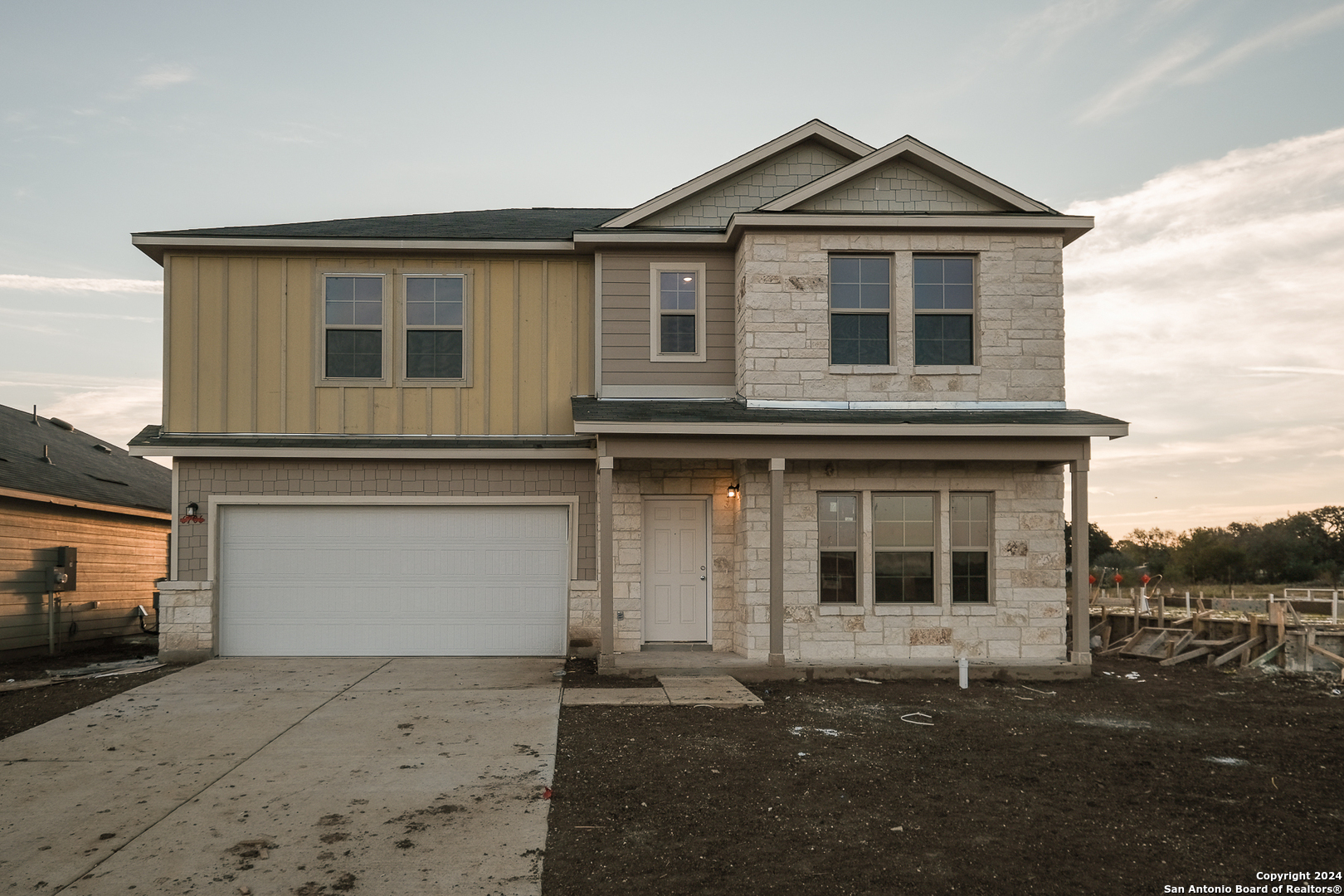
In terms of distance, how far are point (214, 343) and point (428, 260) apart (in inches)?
119

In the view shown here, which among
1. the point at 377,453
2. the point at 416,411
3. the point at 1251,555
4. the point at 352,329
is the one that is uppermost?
the point at 352,329

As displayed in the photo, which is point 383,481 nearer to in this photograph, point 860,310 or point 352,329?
point 352,329

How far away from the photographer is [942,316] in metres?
11.2

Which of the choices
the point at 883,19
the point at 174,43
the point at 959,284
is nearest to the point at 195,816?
the point at 959,284

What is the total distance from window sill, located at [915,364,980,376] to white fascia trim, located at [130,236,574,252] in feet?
16.0

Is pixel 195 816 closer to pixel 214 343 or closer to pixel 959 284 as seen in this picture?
pixel 214 343

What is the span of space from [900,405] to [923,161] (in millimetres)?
3131

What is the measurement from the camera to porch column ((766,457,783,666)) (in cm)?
1037

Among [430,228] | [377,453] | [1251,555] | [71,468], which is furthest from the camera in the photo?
[1251,555]

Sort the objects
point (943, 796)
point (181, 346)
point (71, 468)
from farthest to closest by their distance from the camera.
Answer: point (71, 468) < point (181, 346) < point (943, 796)

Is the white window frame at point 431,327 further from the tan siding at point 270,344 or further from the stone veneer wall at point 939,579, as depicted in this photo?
the stone veneer wall at point 939,579

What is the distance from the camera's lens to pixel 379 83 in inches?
582

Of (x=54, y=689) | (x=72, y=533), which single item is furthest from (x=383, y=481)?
(x=72, y=533)

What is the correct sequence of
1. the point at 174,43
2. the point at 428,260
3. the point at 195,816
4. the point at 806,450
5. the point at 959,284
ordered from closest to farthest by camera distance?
the point at 195,816
the point at 806,450
the point at 959,284
the point at 428,260
the point at 174,43
